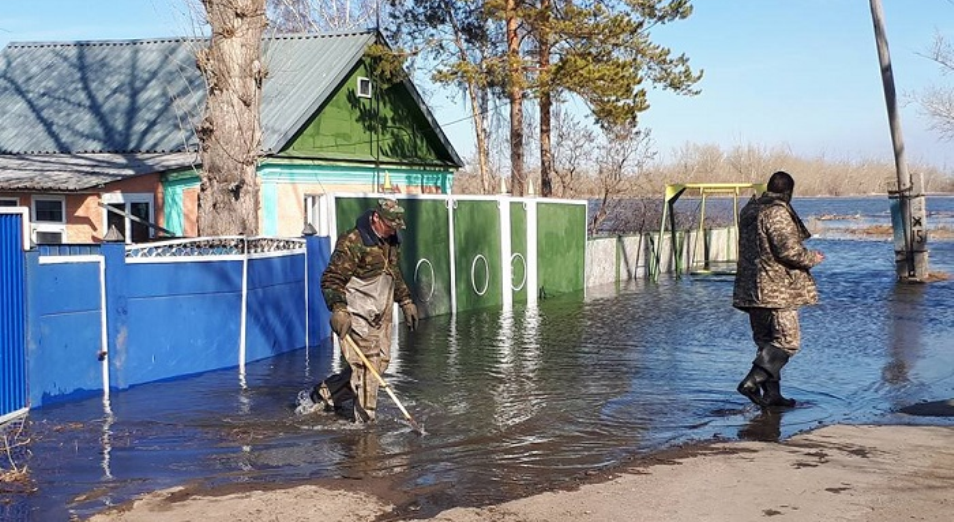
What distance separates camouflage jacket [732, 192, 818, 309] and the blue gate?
577cm

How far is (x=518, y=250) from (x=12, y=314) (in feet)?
39.2

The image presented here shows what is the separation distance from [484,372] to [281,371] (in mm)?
2070

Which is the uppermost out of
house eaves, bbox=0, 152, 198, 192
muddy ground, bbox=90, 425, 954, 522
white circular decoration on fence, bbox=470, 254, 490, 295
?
house eaves, bbox=0, 152, 198, 192

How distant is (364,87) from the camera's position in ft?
78.3

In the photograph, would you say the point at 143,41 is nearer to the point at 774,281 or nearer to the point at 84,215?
the point at 84,215

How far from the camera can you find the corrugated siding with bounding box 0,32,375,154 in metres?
21.8

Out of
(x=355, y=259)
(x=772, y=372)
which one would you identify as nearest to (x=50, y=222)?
(x=355, y=259)

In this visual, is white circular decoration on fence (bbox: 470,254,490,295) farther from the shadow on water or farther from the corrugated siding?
the corrugated siding

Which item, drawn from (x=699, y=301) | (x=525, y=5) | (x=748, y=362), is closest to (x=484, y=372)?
(x=748, y=362)

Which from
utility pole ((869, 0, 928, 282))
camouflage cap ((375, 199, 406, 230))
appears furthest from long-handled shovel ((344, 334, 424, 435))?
utility pole ((869, 0, 928, 282))

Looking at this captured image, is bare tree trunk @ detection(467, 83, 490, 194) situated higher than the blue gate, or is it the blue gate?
bare tree trunk @ detection(467, 83, 490, 194)

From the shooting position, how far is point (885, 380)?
1111 cm

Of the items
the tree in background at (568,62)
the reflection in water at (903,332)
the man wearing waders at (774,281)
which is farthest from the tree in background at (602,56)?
the man wearing waders at (774,281)

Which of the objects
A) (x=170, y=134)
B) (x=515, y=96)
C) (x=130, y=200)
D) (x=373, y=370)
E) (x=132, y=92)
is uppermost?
(x=132, y=92)
